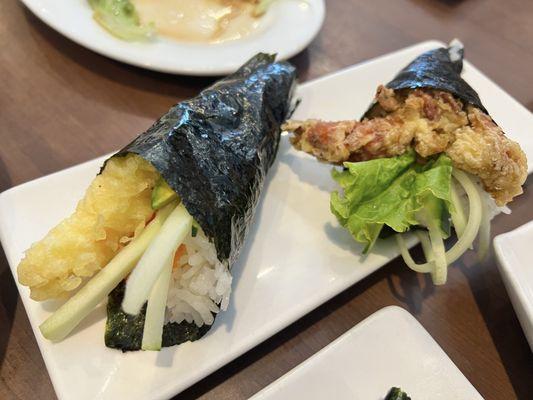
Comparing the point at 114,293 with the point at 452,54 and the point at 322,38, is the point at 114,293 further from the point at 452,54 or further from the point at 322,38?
the point at 322,38

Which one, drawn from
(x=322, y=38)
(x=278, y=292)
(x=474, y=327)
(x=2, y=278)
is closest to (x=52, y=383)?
(x=2, y=278)

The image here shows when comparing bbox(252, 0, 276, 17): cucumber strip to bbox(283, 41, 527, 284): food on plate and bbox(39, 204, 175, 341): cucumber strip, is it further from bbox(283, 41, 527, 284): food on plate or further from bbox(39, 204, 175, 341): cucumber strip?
bbox(39, 204, 175, 341): cucumber strip

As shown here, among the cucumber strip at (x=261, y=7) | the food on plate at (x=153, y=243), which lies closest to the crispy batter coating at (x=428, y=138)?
the food on plate at (x=153, y=243)

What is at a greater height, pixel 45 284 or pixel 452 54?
pixel 45 284

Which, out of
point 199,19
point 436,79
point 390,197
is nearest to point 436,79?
point 436,79

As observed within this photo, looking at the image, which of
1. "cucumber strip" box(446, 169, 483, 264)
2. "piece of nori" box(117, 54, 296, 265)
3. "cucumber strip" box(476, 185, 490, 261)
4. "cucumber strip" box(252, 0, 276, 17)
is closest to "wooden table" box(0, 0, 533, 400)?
"cucumber strip" box(476, 185, 490, 261)
